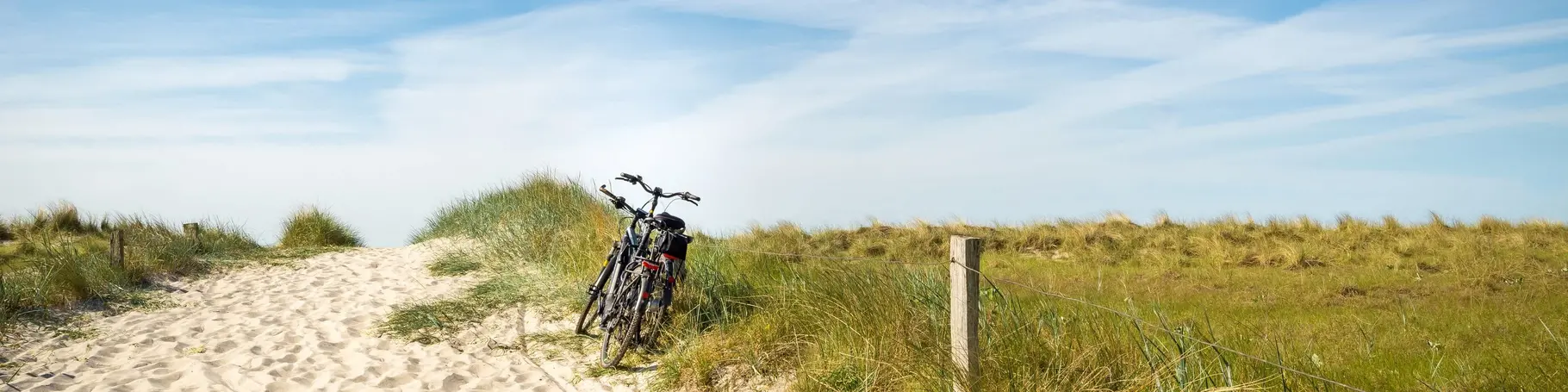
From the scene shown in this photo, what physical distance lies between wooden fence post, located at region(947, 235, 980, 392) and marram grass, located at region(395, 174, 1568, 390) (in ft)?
0.46

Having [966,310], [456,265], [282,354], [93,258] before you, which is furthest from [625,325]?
[93,258]

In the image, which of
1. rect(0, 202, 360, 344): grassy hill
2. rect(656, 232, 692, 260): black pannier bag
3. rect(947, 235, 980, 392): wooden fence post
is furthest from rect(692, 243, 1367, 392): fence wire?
rect(0, 202, 360, 344): grassy hill

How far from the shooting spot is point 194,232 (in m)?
13.2

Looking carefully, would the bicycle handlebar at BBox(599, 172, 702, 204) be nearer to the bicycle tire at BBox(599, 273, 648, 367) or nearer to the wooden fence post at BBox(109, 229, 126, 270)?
the bicycle tire at BBox(599, 273, 648, 367)

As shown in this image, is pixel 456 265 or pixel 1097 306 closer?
pixel 1097 306

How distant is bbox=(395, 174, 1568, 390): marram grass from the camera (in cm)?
430

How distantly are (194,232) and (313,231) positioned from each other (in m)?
2.24

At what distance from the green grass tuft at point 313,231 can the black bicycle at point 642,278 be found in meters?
10.7

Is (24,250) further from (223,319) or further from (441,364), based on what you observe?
(441,364)

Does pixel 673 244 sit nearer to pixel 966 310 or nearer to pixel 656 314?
pixel 656 314

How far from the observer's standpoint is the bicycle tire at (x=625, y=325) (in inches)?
233

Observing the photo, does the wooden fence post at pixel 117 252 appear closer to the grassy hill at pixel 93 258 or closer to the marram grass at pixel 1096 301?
the grassy hill at pixel 93 258

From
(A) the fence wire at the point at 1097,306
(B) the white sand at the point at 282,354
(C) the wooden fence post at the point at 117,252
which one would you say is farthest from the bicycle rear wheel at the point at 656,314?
(C) the wooden fence post at the point at 117,252

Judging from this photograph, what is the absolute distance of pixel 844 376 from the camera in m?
4.80
